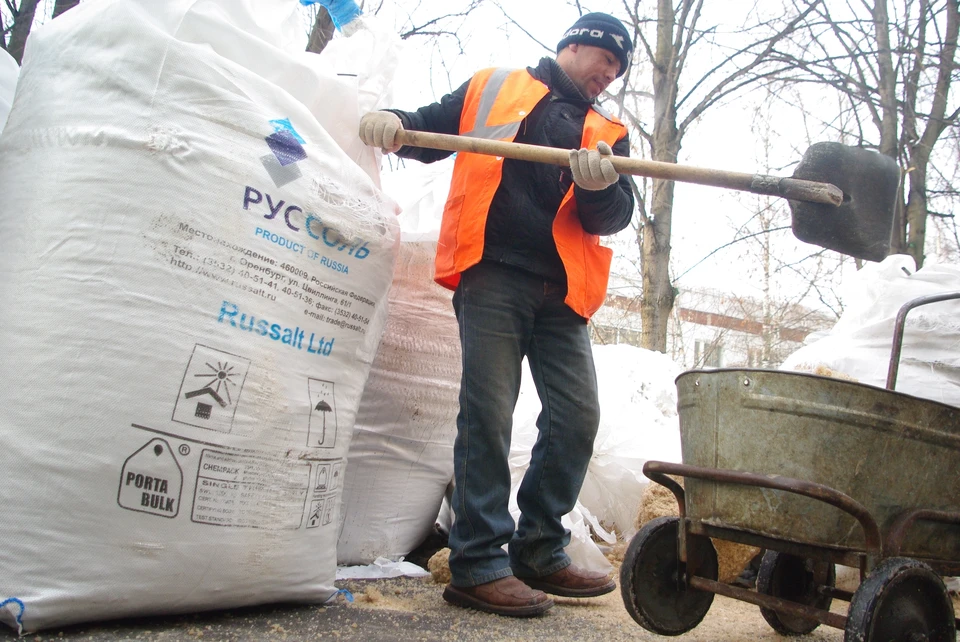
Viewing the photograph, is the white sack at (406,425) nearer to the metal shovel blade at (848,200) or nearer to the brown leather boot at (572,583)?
the brown leather boot at (572,583)

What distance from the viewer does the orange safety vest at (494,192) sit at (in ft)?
6.86

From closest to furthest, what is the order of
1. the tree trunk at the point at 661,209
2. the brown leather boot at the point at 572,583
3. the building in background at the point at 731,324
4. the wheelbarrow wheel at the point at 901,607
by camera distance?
the wheelbarrow wheel at the point at 901,607
the brown leather boot at the point at 572,583
the tree trunk at the point at 661,209
the building in background at the point at 731,324

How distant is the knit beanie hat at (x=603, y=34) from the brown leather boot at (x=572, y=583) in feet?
4.88

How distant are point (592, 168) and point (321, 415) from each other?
2.97ft

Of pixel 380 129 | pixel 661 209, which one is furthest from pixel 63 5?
pixel 661 209

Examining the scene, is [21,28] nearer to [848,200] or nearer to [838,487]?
[848,200]

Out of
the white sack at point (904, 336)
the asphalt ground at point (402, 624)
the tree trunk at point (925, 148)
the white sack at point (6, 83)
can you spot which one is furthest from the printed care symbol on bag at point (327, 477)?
the tree trunk at point (925, 148)

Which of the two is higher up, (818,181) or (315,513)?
(818,181)

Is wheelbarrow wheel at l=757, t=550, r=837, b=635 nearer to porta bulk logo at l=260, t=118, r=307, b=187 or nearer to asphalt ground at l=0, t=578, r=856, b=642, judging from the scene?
asphalt ground at l=0, t=578, r=856, b=642

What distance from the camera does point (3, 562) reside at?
4.45 feet

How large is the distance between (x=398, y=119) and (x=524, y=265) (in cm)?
51

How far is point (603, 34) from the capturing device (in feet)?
7.45

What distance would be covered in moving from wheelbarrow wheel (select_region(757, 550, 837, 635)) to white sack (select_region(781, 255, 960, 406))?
4.01ft

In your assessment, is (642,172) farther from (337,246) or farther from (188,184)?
(188,184)
